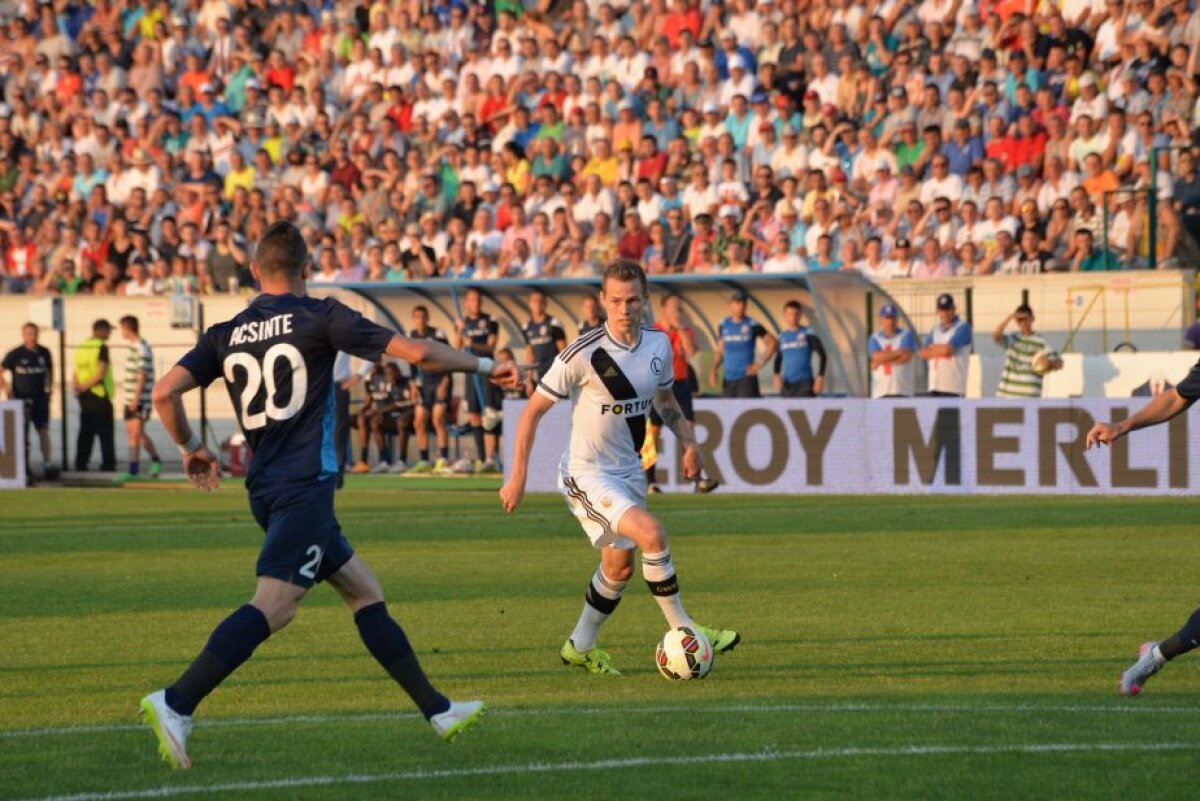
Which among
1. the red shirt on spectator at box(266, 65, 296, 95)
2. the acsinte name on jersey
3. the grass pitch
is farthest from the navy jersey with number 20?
the red shirt on spectator at box(266, 65, 296, 95)

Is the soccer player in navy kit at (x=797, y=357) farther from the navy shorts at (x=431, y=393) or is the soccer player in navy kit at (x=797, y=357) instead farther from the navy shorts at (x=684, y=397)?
the navy shorts at (x=431, y=393)

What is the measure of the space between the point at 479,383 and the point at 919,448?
783 centimetres

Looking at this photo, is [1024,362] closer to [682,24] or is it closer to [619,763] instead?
[682,24]

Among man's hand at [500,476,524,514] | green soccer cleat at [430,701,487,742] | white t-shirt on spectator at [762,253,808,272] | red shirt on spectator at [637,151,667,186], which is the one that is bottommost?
green soccer cleat at [430,701,487,742]

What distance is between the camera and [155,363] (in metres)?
30.5

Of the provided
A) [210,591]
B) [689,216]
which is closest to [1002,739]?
[210,591]

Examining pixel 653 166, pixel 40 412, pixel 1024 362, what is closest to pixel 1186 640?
pixel 1024 362

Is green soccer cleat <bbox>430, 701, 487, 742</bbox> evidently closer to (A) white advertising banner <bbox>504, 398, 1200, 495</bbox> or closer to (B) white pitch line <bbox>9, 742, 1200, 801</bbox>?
(B) white pitch line <bbox>9, 742, 1200, 801</bbox>

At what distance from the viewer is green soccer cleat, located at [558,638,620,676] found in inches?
389

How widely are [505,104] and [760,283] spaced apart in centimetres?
726

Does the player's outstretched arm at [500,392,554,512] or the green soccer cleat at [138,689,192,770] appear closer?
the green soccer cleat at [138,689,192,770]

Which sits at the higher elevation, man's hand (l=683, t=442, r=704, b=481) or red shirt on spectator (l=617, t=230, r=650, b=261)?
red shirt on spectator (l=617, t=230, r=650, b=261)

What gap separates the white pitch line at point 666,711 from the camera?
826cm

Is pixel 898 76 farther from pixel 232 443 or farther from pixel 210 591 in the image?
pixel 210 591
